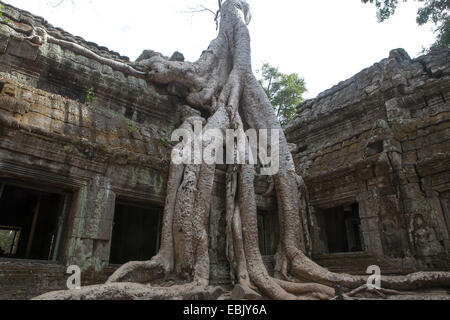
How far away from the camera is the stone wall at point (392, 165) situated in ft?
15.0

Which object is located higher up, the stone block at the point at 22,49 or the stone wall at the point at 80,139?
the stone block at the point at 22,49

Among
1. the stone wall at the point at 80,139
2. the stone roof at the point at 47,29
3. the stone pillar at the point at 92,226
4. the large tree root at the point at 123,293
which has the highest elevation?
the stone roof at the point at 47,29

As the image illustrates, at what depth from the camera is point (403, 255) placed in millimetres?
4559

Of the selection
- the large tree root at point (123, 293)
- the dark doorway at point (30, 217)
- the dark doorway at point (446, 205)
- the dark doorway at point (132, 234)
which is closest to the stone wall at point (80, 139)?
the large tree root at point (123, 293)

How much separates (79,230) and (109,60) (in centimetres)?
289

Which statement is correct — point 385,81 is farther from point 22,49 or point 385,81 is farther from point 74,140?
point 22,49

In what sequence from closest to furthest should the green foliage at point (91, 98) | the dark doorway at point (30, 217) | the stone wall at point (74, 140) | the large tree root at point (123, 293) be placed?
the large tree root at point (123, 293), the stone wall at point (74, 140), the green foliage at point (91, 98), the dark doorway at point (30, 217)

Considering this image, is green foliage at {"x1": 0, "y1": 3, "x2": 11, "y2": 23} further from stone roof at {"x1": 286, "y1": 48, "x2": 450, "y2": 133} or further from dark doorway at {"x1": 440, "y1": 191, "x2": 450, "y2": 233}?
dark doorway at {"x1": 440, "y1": 191, "x2": 450, "y2": 233}

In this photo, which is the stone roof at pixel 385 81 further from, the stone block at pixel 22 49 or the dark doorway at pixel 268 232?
the stone block at pixel 22 49

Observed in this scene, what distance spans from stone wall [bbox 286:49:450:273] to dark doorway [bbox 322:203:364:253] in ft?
1.85

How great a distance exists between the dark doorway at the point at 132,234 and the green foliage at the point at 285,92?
32.0 feet

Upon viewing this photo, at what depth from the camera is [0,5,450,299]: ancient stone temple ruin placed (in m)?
3.69

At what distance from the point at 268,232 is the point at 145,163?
2.56 metres

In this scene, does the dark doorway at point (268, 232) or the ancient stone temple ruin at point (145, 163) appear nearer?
the ancient stone temple ruin at point (145, 163)
